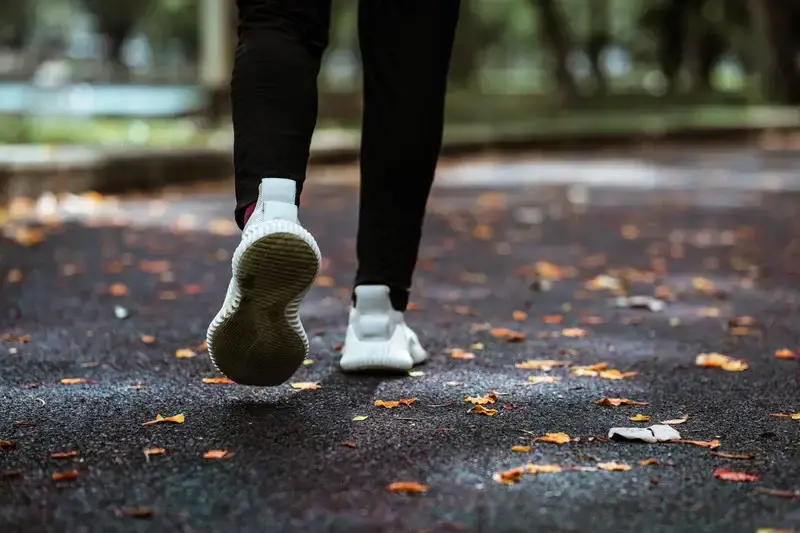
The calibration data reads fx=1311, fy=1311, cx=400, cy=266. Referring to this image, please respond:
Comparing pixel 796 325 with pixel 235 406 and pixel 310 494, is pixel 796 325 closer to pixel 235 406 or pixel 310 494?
pixel 235 406

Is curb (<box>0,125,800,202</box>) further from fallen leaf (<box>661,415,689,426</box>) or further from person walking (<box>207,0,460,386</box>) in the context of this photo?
fallen leaf (<box>661,415,689,426</box>)

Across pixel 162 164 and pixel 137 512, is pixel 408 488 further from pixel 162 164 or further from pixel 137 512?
pixel 162 164

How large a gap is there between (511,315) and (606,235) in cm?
288

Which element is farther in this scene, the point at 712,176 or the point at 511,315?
the point at 712,176

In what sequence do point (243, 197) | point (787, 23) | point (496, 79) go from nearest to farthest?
point (243, 197), point (787, 23), point (496, 79)

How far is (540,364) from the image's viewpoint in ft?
10.3

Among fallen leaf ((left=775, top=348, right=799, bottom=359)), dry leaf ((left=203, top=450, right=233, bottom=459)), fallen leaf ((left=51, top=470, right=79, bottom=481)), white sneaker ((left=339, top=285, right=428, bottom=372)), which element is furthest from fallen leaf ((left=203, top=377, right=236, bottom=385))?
fallen leaf ((left=775, top=348, right=799, bottom=359))

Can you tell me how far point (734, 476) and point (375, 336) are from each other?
1.07 m

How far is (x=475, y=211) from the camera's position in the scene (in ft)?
26.4

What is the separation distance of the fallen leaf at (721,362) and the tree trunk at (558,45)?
21.5m

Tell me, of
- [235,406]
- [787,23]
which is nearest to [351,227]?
[235,406]

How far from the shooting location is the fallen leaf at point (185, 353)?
127 inches

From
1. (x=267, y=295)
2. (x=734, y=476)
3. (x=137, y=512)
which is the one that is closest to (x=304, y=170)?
(x=267, y=295)

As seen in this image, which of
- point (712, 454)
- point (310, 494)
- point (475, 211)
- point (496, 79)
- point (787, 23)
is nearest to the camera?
point (310, 494)
